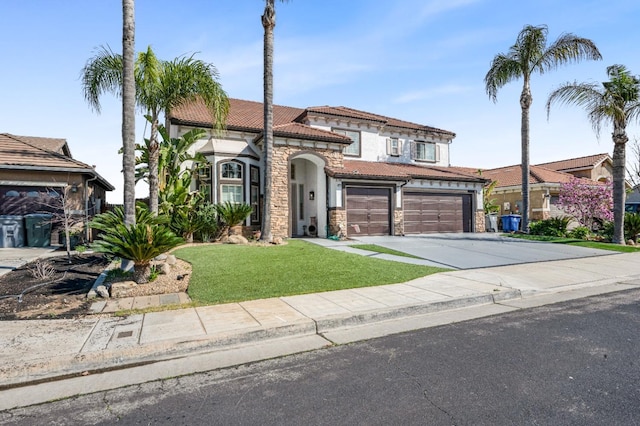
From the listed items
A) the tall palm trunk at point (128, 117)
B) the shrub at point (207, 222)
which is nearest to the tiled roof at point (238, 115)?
the shrub at point (207, 222)

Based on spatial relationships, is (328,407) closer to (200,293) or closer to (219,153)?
(200,293)

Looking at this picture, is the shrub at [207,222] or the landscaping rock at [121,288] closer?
the landscaping rock at [121,288]

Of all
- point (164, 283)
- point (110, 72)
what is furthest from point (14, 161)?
point (164, 283)

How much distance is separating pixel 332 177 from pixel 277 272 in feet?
28.5

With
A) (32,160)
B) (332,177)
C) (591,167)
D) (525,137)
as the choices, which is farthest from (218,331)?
(591,167)

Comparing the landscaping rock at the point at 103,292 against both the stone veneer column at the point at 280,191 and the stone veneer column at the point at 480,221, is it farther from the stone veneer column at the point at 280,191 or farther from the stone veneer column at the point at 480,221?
the stone veneer column at the point at 480,221

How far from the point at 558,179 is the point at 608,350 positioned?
87.7ft

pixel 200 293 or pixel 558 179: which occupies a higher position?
pixel 558 179

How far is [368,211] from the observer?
17.5 metres

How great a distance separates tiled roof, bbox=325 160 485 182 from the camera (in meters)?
16.6

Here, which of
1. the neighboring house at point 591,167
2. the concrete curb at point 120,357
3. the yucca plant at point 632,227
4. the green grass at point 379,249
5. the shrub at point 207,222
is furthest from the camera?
the neighboring house at point 591,167

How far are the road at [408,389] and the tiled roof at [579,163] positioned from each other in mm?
32413

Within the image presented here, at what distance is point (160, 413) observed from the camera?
10.00 ft

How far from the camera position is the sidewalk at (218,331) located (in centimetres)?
383
